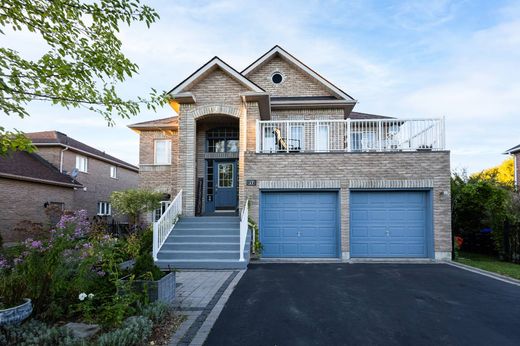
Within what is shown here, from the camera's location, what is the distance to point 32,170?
17.0 metres

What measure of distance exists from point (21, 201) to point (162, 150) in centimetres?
747

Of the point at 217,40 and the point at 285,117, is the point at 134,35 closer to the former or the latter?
the point at 217,40

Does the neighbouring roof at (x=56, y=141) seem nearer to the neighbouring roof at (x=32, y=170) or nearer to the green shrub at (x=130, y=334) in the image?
the neighbouring roof at (x=32, y=170)

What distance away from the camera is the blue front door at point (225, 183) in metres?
13.7

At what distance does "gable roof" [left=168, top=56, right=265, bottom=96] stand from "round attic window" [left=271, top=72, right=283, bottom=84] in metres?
5.09

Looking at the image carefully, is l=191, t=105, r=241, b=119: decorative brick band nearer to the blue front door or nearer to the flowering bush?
the blue front door

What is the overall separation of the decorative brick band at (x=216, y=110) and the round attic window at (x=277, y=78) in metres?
5.52

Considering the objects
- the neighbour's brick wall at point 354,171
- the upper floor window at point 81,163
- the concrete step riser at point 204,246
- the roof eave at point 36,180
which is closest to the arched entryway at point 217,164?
the neighbour's brick wall at point 354,171

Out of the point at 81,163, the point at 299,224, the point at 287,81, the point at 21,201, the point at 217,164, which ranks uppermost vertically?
the point at 287,81

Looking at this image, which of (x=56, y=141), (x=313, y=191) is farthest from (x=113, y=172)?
(x=313, y=191)

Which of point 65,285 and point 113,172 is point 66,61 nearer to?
point 65,285

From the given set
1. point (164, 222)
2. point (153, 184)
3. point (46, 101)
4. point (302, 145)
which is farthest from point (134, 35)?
point (153, 184)

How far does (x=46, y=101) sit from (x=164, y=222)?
619cm

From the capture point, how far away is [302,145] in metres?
13.4
